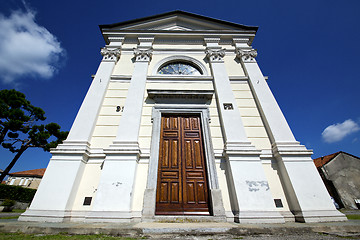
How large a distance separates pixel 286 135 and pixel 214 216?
3.98m

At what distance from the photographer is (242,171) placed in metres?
4.90

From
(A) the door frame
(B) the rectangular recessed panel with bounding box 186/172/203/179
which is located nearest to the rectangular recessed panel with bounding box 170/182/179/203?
(B) the rectangular recessed panel with bounding box 186/172/203/179

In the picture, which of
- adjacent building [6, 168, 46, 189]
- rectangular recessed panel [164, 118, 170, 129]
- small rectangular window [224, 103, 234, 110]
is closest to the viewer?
rectangular recessed panel [164, 118, 170, 129]

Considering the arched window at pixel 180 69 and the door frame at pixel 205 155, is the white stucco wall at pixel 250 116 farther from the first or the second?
the arched window at pixel 180 69

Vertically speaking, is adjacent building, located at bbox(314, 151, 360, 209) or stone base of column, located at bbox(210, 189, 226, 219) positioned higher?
adjacent building, located at bbox(314, 151, 360, 209)

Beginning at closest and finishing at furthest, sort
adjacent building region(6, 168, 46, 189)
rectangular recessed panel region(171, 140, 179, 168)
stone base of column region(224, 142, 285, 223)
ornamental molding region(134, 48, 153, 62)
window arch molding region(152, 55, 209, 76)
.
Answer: stone base of column region(224, 142, 285, 223) < rectangular recessed panel region(171, 140, 179, 168) < ornamental molding region(134, 48, 153, 62) < window arch molding region(152, 55, 209, 76) < adjacent building region(6, 168, 46, 189)

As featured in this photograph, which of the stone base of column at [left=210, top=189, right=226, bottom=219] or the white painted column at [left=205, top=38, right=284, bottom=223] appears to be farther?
the stone base of column at [left=210, top=189, right=226, bottom=219]

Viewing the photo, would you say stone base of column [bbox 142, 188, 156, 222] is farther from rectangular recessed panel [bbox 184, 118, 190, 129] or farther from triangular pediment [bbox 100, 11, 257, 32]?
triangular pediment [bbox 100, 11, 257, 32]

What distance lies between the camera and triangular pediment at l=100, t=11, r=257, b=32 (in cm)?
948

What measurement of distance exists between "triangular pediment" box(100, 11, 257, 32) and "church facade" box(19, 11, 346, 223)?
A: 7.07ft

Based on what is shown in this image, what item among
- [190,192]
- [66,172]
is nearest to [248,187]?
[190,192]

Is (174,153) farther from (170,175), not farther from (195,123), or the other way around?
(195,123)

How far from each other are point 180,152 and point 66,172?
12.3 feet

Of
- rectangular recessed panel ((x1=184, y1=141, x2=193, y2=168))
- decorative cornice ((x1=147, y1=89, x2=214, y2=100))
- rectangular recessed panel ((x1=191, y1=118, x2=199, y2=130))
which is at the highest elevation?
decorative cornice ((x1=147, y1=89, x2=214, y2=100))
